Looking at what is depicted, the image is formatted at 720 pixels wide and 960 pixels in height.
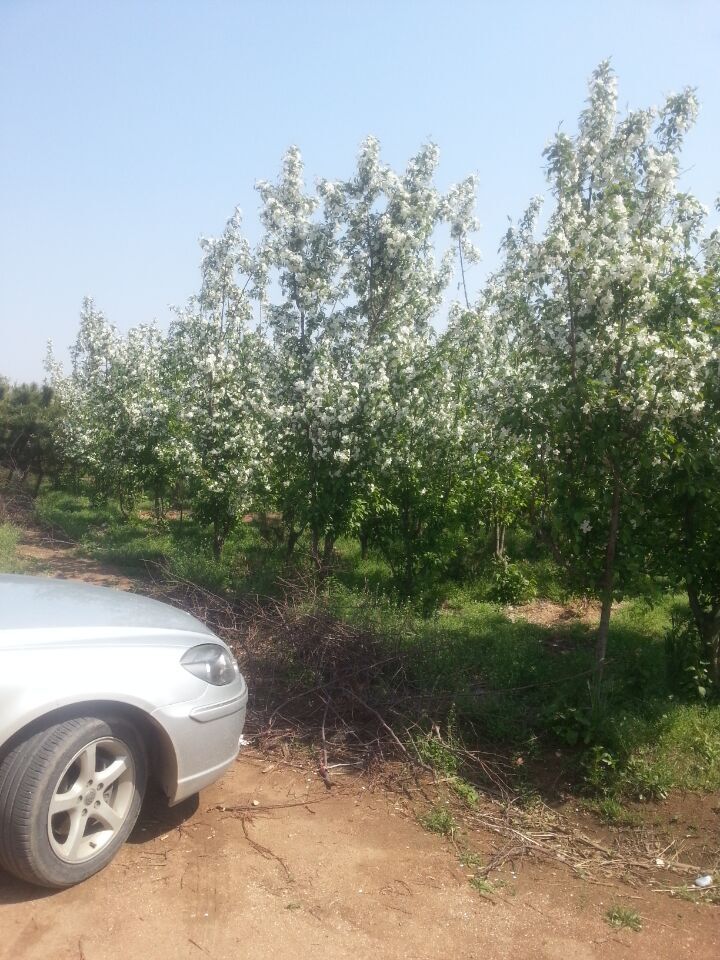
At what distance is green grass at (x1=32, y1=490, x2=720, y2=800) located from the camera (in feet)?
16.6

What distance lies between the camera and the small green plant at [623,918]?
11.8ft

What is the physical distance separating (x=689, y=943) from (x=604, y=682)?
2.38 meters

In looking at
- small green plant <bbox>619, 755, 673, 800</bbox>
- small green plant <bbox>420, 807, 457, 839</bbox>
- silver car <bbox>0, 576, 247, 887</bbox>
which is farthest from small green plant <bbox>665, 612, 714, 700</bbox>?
silver car <bbox>0, 576, 247, 887</bbox>

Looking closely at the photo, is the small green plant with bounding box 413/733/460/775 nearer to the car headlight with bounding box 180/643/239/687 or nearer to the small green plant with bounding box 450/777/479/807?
the small green plant with bounding box 450/777/479/807

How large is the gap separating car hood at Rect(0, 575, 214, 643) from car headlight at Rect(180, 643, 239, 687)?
0.45ft

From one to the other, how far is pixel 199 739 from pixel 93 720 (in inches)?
22.7

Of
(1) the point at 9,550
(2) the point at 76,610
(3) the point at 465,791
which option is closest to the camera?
(2) the point at 76,610

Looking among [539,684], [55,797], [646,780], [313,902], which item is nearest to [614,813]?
[646,780]

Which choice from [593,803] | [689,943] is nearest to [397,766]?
[593,803]

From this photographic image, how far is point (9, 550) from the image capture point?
1166 cm

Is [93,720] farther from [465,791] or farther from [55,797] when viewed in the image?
[465,791]

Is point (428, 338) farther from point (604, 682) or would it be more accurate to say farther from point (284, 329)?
point (604, 682)

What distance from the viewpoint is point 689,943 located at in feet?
11.5

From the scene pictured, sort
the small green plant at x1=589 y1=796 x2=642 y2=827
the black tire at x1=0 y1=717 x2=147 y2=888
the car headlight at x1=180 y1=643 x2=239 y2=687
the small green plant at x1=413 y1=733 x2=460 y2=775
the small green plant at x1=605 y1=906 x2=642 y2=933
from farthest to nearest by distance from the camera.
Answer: the small green plant at x1=413 y1=733 x2=460 y2=775, the small green plant at x1=589 y1=796 x2=642 y2=827, the car headlight at x1=180 y1=643 x2=239 y2=687, the small green plant at x1=605 y1=906 x2=642 y2=933, the black tire at x1=0 y1=717 x2=147 y2=888
